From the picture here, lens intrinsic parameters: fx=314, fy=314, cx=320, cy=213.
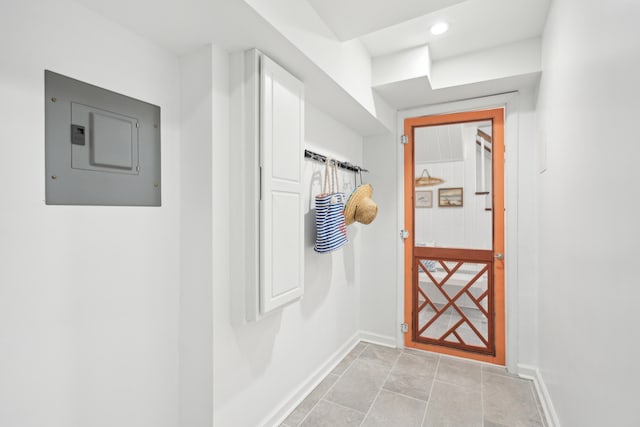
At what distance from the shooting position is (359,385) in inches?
89.0

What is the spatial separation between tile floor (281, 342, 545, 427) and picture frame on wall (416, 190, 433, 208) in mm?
1333

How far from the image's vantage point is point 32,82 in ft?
3.37

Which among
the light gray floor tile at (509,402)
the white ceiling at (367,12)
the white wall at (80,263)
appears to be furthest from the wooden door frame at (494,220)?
the white wall at (80,263)

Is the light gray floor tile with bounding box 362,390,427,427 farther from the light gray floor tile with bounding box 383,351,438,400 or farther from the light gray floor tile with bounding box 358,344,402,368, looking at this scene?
the light gray floor tile with bounding box 358,344,402,368

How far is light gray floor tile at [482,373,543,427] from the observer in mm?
1889

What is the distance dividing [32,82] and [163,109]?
468mm

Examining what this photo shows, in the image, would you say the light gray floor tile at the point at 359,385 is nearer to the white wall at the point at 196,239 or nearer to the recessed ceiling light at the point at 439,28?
the white wall at the point at 196,239

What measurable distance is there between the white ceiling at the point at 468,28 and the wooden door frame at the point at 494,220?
0.54 meters

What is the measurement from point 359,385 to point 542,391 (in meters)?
1.21

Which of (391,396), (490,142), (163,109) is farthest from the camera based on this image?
(490,142)

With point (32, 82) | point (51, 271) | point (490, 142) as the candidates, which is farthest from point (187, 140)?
point (490, 142)

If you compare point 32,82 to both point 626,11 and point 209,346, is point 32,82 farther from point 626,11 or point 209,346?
point 626,11

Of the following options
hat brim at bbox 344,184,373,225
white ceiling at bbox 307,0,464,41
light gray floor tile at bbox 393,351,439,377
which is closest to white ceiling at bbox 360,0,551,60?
white ceiling at bbox 307,0,464,41

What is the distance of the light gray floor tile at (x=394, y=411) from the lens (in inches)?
73.3
